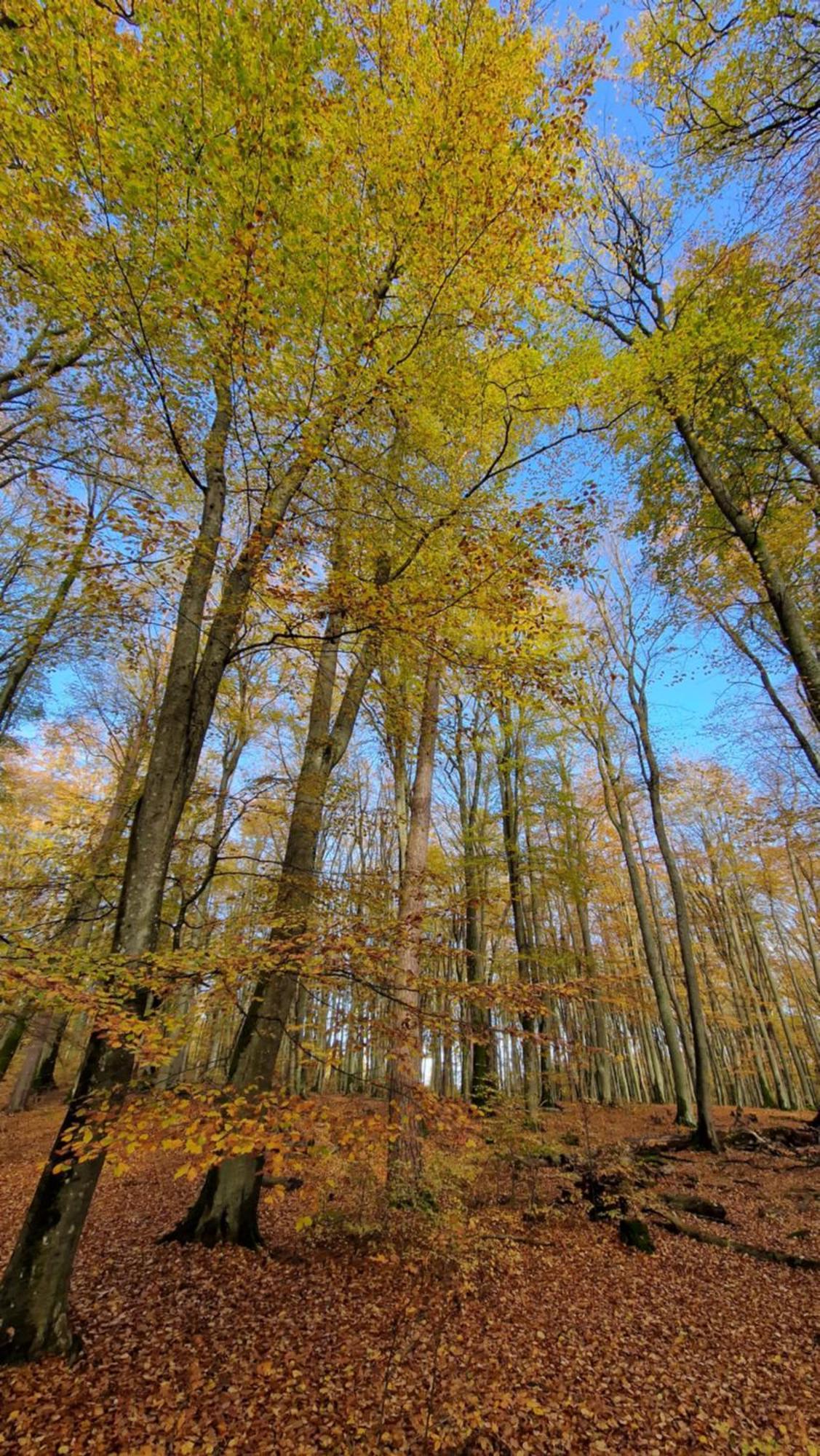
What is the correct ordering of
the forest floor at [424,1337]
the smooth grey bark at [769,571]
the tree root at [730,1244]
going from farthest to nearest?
the smooth grey bark at [769,571], the tree root at [730,1244], the forest floor at [424,1337]

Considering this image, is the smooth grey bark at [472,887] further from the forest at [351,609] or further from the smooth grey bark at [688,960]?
the smooth grey bark at [688,960]

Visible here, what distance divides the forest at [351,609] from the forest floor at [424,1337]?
4cm

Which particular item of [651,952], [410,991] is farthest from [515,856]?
[410,991]

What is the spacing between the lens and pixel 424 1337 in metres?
4.10

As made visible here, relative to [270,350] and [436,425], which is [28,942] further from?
[436,425]

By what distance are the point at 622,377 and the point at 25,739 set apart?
13420mm

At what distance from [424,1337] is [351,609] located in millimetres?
5838

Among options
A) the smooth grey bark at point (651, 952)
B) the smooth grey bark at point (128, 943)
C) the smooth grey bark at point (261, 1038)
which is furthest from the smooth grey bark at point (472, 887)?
the smooth grey bark at point (128, 943)

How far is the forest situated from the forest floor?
0.12ft

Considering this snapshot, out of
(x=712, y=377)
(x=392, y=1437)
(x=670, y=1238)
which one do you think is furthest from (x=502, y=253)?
(x=670, y=1238)

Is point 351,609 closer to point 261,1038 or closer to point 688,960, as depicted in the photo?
point 261,1038

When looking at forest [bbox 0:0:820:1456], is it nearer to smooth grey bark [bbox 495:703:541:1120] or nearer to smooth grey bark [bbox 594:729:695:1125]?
smooth grey bark [bbox 495:703:541:1120]

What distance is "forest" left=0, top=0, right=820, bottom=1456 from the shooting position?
330 centimetres

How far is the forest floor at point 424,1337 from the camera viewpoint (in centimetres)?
314
